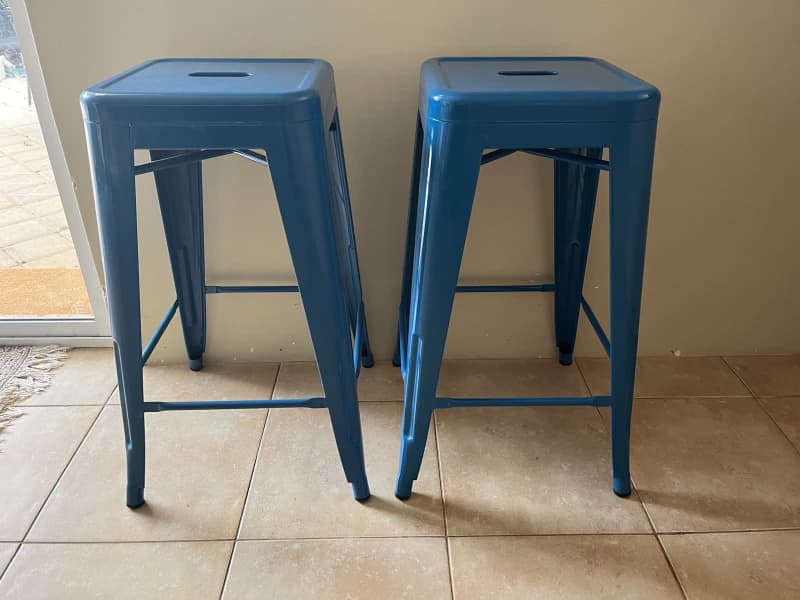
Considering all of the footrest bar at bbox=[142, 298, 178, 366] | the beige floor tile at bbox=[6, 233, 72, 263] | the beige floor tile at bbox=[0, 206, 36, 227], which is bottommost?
the beige floor tile at bbox=[6, 233, 72, 263]

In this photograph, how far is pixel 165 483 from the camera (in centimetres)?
123

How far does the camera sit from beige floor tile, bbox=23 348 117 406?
148 centimetres

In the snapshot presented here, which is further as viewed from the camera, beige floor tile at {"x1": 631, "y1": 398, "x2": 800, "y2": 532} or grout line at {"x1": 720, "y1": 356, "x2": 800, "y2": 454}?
grout line at {"x1": 720, "y1": 356, "x2": 800, "y2": 454}

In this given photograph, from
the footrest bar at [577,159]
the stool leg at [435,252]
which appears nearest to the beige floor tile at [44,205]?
the stool leg at [435,252]

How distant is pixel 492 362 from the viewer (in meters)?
1.60

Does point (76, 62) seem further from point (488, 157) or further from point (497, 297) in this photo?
point (497, 297)

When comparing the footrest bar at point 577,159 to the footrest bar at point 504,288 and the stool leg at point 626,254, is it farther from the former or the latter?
the footrest bar at point 504,288

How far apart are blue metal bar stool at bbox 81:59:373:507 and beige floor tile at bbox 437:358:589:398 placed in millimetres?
427

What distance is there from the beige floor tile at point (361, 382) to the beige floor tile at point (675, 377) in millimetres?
488

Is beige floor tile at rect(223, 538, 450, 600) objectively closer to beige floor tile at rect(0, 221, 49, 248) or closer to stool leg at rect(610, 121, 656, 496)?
stool leg at rect(610, 121, 656, 496)

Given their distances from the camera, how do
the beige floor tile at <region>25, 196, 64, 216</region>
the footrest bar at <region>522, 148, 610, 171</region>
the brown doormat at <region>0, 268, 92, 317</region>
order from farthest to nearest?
the beige floor tile at <region>25, 196, 64, 216</region>, the brown doormat at <region>0, 268, 92, 317</region>, the footrest bar at <region>522, 148, 610, 171</region>

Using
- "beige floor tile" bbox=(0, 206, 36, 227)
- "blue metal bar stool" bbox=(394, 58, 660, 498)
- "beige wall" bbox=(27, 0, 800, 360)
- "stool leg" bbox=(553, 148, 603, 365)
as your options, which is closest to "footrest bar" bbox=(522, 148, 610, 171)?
"blue metal bar stool" bbox=(394, 58, 660, 498)

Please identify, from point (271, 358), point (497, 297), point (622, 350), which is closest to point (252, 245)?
point (271, 358)

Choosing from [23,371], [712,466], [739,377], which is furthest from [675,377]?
[23,371]
